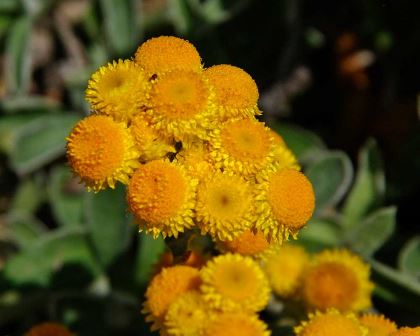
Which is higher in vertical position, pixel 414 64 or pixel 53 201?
pixel 414 64

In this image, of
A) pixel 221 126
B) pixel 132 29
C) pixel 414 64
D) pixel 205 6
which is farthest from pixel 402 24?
pixel 221 126

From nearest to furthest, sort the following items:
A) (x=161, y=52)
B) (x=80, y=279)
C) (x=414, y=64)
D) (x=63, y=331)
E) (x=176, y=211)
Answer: (x=176, y=211) → (x=161, y=52) → (x=63, y=331) → (x=80, y=279) → (x=414, y=64)

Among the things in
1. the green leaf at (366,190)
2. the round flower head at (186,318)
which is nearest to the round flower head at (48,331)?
the round flower head at (186,318)

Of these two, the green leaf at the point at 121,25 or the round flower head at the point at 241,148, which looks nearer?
the round flower head at the point at 241,148

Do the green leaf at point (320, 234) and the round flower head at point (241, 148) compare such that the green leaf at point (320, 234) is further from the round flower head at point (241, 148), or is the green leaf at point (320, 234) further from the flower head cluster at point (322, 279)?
the round flower head at point (241, 148)

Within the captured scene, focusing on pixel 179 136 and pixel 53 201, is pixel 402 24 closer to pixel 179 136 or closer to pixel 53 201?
pixel 53 201
